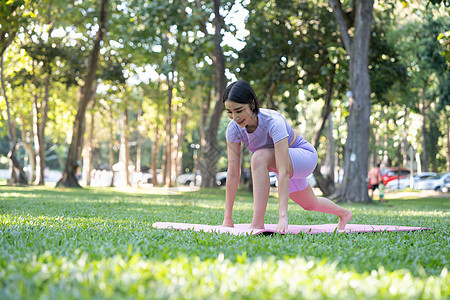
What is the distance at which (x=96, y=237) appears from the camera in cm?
398

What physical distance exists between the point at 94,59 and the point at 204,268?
19879 millimetres

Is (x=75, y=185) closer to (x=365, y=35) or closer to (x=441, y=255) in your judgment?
(x=365, y=35)

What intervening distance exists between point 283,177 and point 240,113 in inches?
27.2

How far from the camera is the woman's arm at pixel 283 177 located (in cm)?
452

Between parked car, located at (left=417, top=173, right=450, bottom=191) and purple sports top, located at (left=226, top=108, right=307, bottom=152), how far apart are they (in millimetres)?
28211

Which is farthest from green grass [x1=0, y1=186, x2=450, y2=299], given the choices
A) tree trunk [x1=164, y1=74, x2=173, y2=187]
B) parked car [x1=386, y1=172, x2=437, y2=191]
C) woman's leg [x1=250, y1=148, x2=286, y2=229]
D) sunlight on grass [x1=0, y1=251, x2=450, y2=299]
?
parked car [x1=386, y1=172, x2=437, y2=191]

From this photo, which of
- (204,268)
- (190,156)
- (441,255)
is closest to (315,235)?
(441,255)

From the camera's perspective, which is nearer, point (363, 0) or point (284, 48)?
point (363, 0)

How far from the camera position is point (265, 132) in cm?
470

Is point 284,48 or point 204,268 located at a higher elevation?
point 284,48

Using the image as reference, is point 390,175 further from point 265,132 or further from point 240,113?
point 240,113

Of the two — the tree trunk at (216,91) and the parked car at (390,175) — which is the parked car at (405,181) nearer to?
the parked car at (390,175)

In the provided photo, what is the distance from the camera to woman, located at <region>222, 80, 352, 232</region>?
14.9 ft

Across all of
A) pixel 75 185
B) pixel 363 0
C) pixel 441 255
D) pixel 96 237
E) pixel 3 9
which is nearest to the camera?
pixel 441 255
